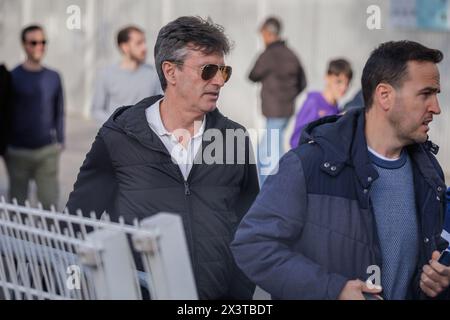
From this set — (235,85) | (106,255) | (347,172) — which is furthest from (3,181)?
(106,255)

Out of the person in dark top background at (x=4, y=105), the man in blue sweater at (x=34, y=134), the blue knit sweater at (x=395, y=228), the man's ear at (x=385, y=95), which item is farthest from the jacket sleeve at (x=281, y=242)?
the man in blue sweater at (x=34, y=134)

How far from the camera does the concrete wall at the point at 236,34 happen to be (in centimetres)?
1471

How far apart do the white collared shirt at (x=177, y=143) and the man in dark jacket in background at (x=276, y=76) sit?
7.52 m

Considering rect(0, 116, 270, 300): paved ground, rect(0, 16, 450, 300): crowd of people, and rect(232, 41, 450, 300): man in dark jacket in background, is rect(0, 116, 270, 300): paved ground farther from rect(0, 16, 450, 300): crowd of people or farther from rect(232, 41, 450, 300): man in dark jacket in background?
rect(232, 41, 450, 300): man in dark jacket in background

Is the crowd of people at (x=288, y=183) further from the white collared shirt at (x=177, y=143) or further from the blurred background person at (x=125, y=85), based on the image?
the blurred background person at (x=125, y=85)

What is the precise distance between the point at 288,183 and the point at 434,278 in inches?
23.9

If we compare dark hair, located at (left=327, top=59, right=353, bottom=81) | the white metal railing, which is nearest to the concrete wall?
dark hair, located at (left=327, top=59, right=353, bottom=81)

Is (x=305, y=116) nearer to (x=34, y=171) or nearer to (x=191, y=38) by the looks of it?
(x=34, y=171)

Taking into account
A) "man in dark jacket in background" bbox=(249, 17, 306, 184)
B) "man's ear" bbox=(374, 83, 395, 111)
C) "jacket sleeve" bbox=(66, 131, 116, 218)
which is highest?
"man's ear" bbox=(374, 83, 395, 111)

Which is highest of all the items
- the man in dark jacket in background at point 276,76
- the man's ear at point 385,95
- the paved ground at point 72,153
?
the man's ear at point 385,95

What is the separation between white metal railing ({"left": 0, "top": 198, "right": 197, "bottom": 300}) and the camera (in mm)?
2932

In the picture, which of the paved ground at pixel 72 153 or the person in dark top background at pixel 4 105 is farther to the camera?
the paved ground at pixel 72 153

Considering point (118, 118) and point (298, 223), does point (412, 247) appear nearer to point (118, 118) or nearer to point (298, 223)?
point (298, 223)

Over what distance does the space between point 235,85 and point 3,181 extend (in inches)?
194
